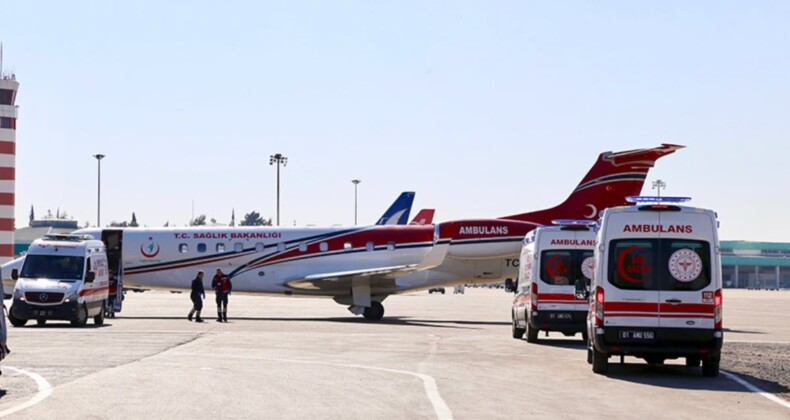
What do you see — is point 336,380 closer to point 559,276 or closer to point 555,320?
point 555,320

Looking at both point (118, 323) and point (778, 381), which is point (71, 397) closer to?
point (778, 381)

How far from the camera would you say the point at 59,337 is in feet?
91.9

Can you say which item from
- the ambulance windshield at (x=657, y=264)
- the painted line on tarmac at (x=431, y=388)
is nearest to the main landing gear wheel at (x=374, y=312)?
the painted line on tarmac at (x=431, y=388)

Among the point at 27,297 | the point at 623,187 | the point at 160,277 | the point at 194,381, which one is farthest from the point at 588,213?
the point at 194,381

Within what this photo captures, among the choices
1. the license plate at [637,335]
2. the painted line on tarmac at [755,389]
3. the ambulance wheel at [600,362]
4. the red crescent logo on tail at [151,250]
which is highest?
the red crescent logo on tail at [151,250]

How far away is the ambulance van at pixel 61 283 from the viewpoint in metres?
33.9

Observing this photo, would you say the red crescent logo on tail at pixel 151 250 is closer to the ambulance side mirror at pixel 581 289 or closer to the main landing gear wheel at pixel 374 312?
the main landing gear wheel at pixel 374 312

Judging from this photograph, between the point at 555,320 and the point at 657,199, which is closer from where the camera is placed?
the point at 657,199

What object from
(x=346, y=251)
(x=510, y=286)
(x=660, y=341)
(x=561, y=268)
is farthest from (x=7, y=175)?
(x=660, y=341)

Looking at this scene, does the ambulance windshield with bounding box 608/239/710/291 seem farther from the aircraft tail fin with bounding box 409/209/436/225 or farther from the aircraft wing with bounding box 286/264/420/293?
the aircraft tail fin with bounding box 409/209/436/225

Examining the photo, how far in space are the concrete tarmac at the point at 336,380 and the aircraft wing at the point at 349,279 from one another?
10010 millimetres

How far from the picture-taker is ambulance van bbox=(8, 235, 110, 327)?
1336 inches

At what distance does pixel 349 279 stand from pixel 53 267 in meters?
10.4

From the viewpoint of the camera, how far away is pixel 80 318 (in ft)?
112
